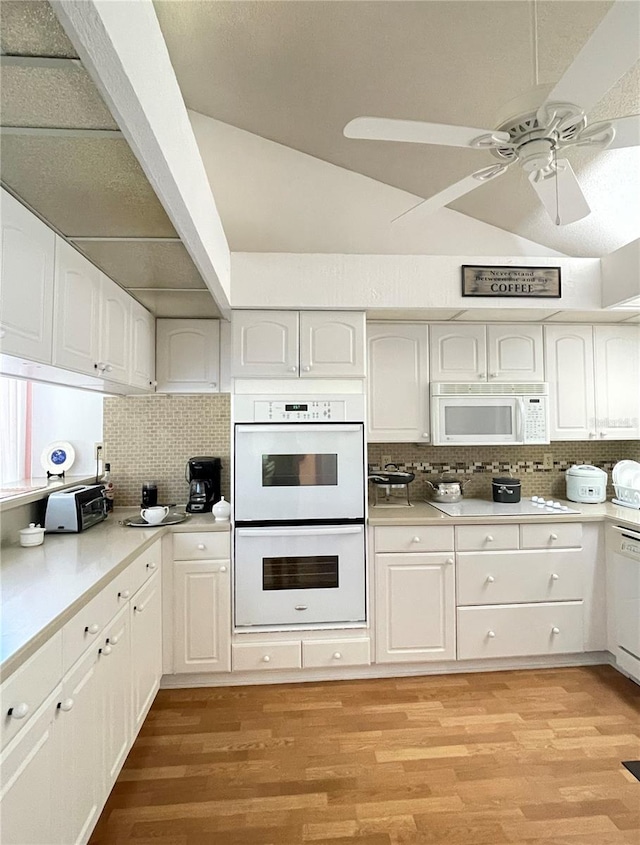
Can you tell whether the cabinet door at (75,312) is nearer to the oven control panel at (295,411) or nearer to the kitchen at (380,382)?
the kitchen at (380,382)

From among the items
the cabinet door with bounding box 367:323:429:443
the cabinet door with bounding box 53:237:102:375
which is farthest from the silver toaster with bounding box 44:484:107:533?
the cabinet door with bounding box 367:323:429:443

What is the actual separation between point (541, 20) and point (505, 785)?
2.98 m

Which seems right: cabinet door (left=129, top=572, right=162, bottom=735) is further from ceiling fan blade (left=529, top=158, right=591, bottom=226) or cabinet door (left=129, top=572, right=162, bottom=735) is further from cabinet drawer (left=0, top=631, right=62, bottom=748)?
ceiling fan blade (left=529, top=158, right=591, bottom=226)

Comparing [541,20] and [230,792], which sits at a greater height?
[541,20]

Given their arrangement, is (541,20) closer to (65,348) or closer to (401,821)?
(65,348)

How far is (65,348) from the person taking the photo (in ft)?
5.89

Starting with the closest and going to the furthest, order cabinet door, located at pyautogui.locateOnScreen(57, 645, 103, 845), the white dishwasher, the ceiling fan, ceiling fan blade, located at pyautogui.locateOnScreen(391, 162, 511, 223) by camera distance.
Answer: the ceiling fan → cabinet door, located at pyautogui.locateOnScreen(57, 645, 103, 845) → ceiling fan blade, located at pyautogui.locateOnScreen(391, 162, 511, 223) → the white dishwasher

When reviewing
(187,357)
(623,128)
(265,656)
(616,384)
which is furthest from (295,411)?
(616,384)

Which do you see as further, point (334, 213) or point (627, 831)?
point (334, 213)

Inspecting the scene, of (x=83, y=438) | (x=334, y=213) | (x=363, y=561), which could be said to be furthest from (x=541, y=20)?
(x=83, y=438)

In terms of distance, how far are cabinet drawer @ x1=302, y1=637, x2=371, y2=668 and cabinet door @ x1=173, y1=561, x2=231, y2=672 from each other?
1.47 feet

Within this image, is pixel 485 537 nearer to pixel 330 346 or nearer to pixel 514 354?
pixel 514 354

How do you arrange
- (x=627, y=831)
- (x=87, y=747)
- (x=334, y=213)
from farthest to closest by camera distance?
1. (x=334, y=213)
2. (x=627, y=831)
3. (x=87, y=747)

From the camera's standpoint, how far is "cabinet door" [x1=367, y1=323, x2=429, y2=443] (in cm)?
302
